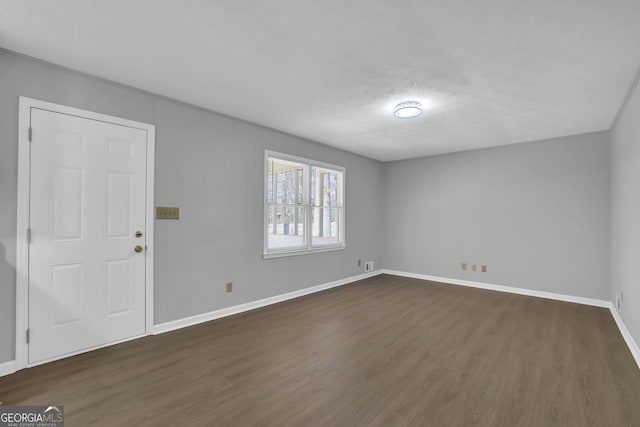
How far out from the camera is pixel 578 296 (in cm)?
438

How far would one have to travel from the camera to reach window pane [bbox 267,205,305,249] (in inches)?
173

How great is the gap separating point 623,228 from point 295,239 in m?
4.07

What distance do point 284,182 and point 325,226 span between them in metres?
1.28

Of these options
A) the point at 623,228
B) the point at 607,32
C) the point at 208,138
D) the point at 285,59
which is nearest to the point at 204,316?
the point at 208,138

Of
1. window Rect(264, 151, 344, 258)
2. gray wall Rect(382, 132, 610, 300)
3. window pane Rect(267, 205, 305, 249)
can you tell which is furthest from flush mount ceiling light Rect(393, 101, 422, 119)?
gray wall Rect(382, 132, 610, 300)

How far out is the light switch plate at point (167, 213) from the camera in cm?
317

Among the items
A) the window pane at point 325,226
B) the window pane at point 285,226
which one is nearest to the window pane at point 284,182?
the window pane at point 285,226

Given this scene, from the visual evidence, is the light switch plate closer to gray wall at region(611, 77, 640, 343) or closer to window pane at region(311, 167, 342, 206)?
window pane at region(311, 167, 342, 206)

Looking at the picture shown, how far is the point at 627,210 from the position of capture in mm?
3055

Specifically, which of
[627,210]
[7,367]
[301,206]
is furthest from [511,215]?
[7,367]

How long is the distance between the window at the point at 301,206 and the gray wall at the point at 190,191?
0.58ft

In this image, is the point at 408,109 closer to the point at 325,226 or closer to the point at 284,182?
the point at 284,182

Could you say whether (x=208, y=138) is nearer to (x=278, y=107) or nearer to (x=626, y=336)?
(x=278, y=107)

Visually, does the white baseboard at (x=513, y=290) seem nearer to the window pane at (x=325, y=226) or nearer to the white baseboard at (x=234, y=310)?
the white baseboard at (x=234, y=310)
